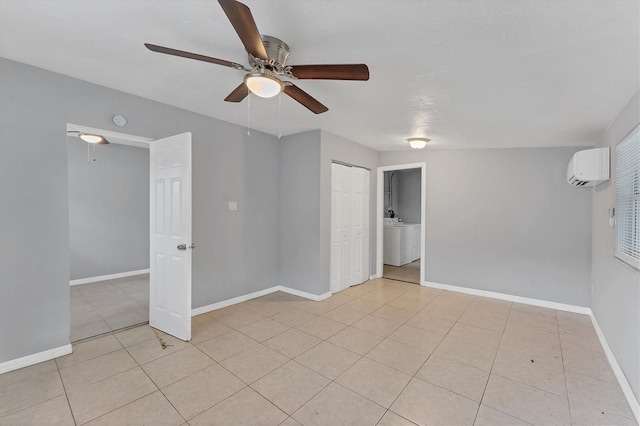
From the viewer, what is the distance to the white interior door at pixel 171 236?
9.21 feet

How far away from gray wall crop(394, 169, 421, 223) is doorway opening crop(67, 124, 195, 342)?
19.2 feet

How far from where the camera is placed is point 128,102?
287 centimetres

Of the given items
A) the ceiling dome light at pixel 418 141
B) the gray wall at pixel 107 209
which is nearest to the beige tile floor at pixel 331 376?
the ceiling dome light at pixel 418 141

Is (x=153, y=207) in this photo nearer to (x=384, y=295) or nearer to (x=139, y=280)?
(x=139, y=280)

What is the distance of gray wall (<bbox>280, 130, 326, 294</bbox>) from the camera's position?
4.05 metres

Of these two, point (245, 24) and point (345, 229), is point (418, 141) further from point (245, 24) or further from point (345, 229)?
point (245, 24)

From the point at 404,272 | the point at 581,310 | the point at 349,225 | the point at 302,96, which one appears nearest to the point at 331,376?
the point at 302,96

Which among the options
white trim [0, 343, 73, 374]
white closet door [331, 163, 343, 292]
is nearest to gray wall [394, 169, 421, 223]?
white closet door [331, 163, 343, 292]

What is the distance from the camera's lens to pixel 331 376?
228 cm

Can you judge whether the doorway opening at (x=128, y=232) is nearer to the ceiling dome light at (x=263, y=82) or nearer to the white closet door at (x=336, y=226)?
the ceiling dome light at (x=263, y=82)

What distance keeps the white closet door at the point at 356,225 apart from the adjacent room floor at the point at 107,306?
3031 mm

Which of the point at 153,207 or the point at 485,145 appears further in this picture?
the point at 485,145

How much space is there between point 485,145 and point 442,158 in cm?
67

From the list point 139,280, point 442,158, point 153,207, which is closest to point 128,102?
point 153,207
